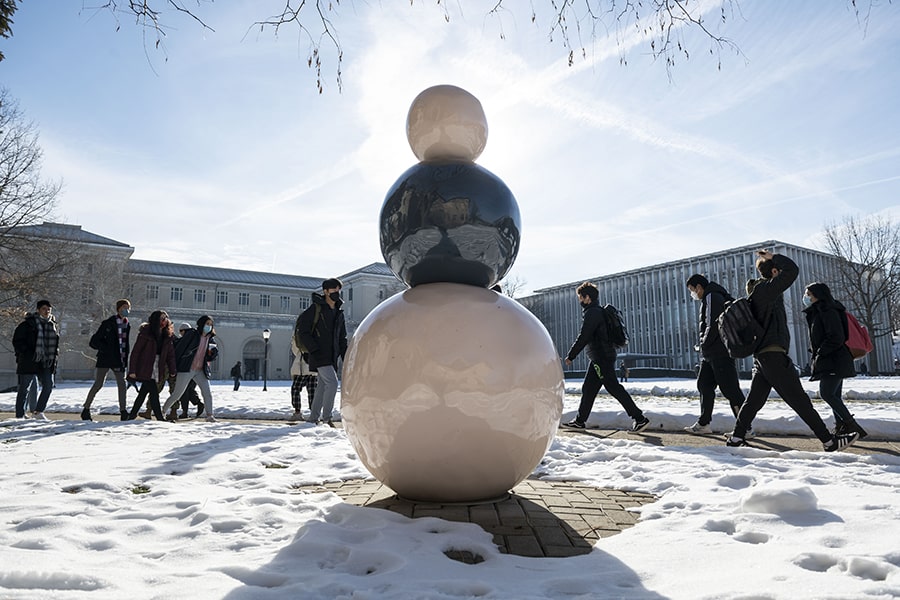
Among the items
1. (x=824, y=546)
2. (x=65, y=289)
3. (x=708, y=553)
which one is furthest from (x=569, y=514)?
(x=65, y=289)

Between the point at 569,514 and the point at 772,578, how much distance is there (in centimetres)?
131

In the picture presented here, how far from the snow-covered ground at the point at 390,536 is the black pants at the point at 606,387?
8.50ft

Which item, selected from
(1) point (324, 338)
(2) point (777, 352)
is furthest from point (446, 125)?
(1) point (324, 338)

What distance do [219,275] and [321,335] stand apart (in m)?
59.9

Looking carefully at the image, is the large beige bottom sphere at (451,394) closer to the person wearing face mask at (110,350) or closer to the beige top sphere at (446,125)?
the beige top sphere at (446,125)

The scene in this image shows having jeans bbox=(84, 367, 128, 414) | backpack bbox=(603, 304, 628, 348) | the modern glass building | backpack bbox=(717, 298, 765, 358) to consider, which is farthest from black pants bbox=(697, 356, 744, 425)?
the modern glass building

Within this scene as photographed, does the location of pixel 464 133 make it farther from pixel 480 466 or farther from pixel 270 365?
pixel 270 365

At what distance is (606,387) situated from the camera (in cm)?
789

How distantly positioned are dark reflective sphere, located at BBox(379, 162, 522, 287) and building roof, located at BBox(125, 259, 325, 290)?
58161mm

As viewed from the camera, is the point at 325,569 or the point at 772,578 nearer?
the point at 772,578

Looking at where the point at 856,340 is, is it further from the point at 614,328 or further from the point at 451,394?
the point at 451,394

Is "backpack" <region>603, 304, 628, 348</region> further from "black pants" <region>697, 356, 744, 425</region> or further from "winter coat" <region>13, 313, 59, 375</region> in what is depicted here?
"winter coat" <region>13, 313, 59, 375</region>

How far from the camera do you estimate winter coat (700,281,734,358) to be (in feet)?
23.3

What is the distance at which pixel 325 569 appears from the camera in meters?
2.27
